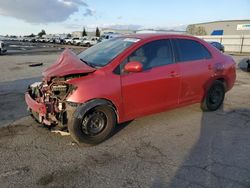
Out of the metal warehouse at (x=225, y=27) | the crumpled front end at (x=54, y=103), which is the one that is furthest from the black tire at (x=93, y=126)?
the metal warehouse at (x=225, y=27)

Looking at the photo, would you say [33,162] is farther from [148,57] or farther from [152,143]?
[148,57]

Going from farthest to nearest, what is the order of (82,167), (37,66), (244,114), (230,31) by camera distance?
(230,31), (37,66), (244,114), (82,167)

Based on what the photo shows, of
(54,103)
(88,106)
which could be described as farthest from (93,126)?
(54,103)

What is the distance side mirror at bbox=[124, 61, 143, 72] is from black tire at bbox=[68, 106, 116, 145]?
704 millimetres

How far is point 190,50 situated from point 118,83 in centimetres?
201

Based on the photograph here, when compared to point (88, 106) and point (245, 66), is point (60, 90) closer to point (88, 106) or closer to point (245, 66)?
point (88, 106)

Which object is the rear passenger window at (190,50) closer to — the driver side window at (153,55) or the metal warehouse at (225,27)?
the driver side window at (153,55)

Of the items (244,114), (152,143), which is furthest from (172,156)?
Result: (244,114)

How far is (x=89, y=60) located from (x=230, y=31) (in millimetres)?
66436

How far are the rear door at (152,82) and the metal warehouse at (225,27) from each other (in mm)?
61790

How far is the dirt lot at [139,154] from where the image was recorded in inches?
140

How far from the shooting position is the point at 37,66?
49.3 ft

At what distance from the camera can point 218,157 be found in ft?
13.8

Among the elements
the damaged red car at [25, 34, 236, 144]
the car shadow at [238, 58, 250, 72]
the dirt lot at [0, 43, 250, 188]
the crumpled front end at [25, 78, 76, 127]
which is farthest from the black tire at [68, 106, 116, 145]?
the car shadow at [238, 58, 250, 72]
